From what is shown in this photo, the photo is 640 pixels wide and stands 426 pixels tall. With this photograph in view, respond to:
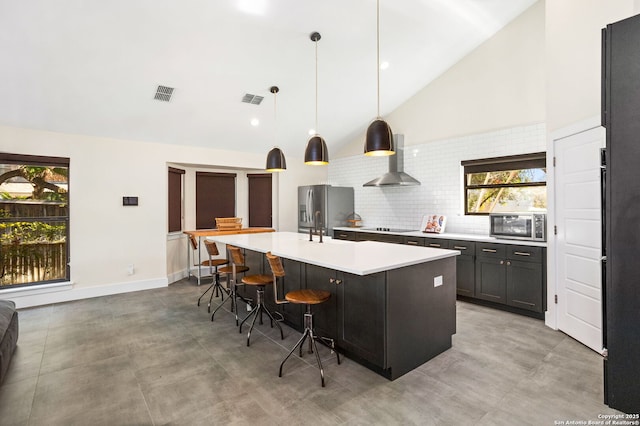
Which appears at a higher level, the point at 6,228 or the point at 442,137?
the point at 442,137

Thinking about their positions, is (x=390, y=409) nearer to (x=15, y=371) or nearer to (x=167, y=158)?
(x=15, y=371)

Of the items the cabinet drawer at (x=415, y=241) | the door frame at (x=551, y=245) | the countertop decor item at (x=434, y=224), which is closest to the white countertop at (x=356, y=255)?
the door frame at (x=551, y=245)

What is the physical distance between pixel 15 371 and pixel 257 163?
472 cm

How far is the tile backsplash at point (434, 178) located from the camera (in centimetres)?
468

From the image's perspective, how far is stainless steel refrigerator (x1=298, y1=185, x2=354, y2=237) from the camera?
660 cm

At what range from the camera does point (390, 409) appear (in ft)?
7.00

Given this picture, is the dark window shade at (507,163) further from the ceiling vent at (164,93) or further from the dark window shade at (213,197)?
the dark window shade at (213,197)

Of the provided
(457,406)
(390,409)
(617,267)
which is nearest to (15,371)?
(390,409)

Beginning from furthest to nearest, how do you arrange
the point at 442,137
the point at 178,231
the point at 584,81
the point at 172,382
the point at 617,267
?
the point at 178,231 < the point at 442,137 < the point at 584,81 < the point at 172,382 < the point at 617,267

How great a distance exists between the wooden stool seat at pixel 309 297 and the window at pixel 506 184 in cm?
343

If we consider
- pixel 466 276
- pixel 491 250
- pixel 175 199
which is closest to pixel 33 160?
pixel 175 199

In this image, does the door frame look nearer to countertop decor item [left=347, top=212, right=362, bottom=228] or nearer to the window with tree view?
countertop decor item [left=347, top=212, right=362, bottom=228]

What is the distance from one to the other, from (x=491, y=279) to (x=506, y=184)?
1.49m

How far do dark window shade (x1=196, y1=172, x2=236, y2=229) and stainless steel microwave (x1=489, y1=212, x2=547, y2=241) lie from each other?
5033mm
